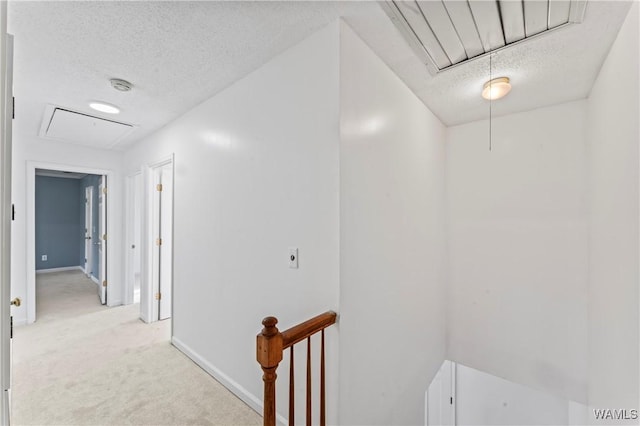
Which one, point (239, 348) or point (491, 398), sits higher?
point (239, 348)

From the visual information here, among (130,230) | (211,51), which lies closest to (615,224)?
(211,51)

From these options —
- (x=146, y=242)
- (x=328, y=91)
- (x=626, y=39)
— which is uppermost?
(x=626, y=39)

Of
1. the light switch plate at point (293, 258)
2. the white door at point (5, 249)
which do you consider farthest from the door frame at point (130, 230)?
the white door at point (5, 249)

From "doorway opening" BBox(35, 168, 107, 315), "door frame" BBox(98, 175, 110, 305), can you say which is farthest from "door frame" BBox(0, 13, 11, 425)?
"doorway opening" BBox(35, 168, 107, 315)

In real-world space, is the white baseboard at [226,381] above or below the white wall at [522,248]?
below

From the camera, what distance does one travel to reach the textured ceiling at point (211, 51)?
4.69 ft

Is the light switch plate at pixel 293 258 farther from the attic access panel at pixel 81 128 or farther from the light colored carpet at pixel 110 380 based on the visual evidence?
the attic access panel at pixel 81 128

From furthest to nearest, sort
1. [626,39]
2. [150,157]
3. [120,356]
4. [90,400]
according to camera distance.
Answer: [150,157] < [120,356] < [90,400] < [626,39]

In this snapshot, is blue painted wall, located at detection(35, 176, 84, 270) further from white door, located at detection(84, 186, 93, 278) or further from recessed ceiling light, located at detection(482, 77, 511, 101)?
recessed ceiling light, located at detection(482, 77, 511, 101)

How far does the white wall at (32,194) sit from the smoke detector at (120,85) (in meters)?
1.63

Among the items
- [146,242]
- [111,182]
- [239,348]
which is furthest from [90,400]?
[111,182]

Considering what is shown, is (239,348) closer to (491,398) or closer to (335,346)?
(335,346)

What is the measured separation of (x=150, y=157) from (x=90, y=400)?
2499 millimetres

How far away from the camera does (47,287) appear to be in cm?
499
